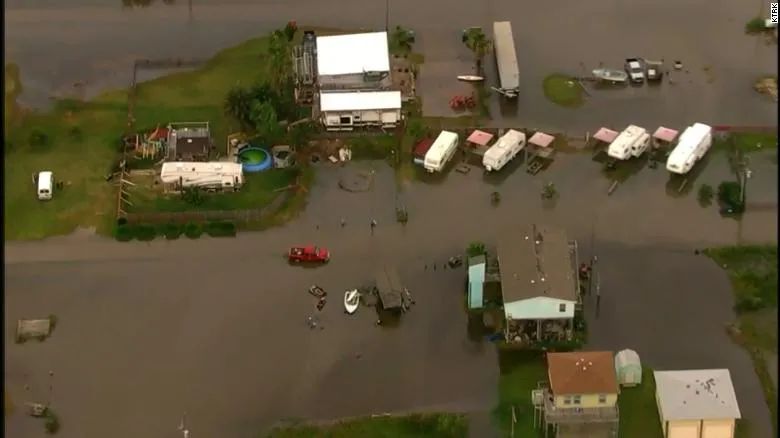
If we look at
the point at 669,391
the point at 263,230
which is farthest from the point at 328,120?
the point at 669,391

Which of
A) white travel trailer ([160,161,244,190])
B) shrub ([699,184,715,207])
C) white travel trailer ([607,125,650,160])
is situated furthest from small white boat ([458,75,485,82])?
white travel trailer ([160,161,244,190])

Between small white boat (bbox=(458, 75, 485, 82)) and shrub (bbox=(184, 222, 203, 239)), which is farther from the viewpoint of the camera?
small white boat (bbox=(458, 75, 485, 82))

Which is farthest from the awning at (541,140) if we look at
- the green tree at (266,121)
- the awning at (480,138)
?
the green tree at (266,121)

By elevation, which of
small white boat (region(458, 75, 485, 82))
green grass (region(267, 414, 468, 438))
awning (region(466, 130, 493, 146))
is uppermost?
small white boat (region(458, 75, 485, 82))

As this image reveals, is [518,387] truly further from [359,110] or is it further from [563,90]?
[563,90]

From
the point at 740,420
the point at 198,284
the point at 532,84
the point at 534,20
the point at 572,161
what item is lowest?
the point at 740,420

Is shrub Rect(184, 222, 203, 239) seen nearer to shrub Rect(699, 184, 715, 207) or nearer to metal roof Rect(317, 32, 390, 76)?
metal roof Rect(317, 32, 390, 76)

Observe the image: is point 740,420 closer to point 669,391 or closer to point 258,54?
point 669,391
